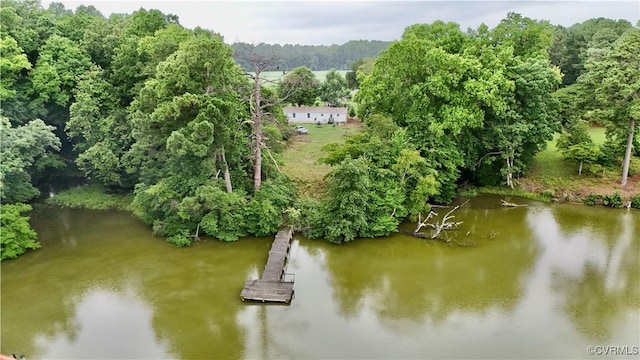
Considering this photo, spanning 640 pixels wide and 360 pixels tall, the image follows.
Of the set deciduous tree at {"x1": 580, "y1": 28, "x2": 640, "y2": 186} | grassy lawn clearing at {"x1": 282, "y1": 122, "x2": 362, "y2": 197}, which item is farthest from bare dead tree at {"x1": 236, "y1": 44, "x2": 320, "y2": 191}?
deciduous tree at {"x1": 580, "y1": 28, "x2": 640, "y2": 186}

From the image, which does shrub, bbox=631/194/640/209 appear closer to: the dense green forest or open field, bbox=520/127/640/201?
open field, bbox=520/127/640/201

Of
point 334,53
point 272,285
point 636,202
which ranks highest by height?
point 334,53

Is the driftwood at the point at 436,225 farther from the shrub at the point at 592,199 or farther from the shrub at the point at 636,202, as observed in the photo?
the shrub at the point at 636,202

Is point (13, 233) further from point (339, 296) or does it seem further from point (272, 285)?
point (339, 296)

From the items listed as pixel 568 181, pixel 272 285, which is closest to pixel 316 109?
pixel 568 181

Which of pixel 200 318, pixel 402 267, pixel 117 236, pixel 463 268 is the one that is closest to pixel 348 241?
pixel 402 267

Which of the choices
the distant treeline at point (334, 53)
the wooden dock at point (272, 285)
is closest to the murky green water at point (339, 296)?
the wooden dock at point (272, 285)

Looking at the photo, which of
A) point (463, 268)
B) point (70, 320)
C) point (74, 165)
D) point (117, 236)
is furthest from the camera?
point (74, 165)

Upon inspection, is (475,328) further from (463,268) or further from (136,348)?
(136,348)
